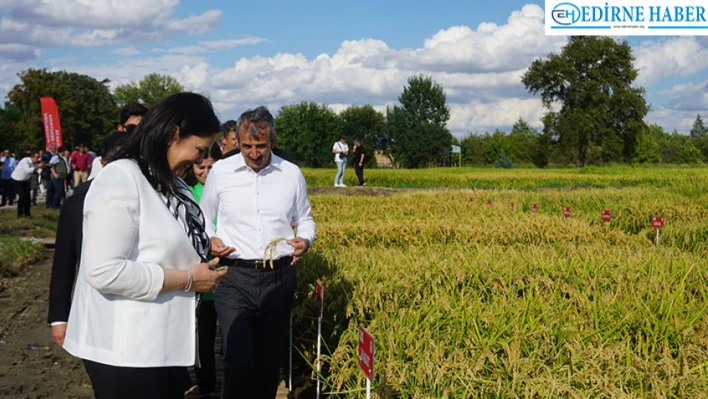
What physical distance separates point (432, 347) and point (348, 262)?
240 cm

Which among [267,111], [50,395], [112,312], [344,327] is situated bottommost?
[50,395]

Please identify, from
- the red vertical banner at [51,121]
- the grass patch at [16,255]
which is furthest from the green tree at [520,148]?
the grass patch at [16,255]

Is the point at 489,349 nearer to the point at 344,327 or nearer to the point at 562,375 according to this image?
the point at 562,375

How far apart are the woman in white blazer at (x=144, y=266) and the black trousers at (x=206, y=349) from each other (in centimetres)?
267

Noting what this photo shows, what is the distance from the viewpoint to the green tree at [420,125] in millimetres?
87125

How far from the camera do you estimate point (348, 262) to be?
6.44 m

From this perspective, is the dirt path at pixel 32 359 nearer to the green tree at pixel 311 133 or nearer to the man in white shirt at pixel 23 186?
the man in white shirt at pixel 23 186

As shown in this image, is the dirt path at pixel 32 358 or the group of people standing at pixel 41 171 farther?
the group of people standing at pixel 41 171

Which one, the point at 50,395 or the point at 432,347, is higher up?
the point at 432,347

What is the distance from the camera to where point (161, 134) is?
2758 mm

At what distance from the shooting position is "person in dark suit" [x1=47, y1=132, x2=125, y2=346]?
3145mm

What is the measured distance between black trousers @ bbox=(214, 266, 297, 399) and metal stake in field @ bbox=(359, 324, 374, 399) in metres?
1.15

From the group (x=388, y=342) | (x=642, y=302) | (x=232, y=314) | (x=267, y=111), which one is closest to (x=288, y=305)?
(x=232, y=314)

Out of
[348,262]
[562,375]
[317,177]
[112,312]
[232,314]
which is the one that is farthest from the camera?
[317,177]
